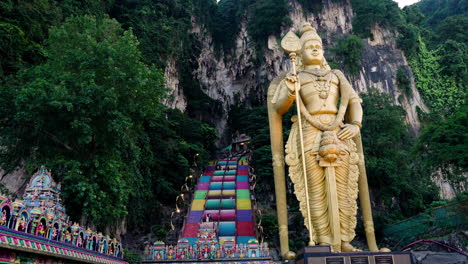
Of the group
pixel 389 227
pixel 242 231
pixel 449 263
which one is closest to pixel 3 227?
pixel 449 263

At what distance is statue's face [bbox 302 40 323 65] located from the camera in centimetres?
581

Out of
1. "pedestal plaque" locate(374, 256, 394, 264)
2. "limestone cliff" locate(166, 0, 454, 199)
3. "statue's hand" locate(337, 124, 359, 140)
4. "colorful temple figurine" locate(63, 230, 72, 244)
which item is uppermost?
"limestone cliff" locate(166, 0, 454, 199)

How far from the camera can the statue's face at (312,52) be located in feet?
19.1

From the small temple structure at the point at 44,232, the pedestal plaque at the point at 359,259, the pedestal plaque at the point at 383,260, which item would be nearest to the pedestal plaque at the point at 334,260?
the pedestal plaque at the point at 359,259

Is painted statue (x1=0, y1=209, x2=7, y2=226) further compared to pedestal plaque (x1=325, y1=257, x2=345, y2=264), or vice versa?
pedestal plaque (x1=325, y1=257, x2=345, y2=264)

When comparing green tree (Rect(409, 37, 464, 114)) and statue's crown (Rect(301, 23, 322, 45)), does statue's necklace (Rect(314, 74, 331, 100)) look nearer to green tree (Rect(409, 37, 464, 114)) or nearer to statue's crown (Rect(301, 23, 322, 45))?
statue's crown (Rect(301, 23, 322, 45))

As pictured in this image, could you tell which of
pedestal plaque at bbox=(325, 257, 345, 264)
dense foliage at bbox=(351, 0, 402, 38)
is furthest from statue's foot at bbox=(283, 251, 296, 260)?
dense foliage at bbox=(351, 0, 402, 38)

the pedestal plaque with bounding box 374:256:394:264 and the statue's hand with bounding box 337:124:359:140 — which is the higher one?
the statue's hand with bounding box 337:124:359:140

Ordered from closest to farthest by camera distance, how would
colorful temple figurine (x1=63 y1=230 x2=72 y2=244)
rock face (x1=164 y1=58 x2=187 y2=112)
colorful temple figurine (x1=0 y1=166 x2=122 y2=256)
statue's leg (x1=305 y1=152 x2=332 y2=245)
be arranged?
1. colorful temple figurine (x1=0 y1=166 x2=122 y2=256)
2. colorful temple figurine (x1=63 y1=230 x2=72 y2=244)
3. statue's leg (x1=305 y1=152 x2=332 y2=245)
4. rock face (x1=164 y1=58 x2=187 y2=112)

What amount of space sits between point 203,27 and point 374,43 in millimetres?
11994

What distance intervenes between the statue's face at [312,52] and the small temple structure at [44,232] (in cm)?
432

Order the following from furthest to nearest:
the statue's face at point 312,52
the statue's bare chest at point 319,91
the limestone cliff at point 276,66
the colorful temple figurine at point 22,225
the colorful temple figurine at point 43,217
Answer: the limestone cliff at point 276,66 < the statue's face at point 312,52 < the statue's bare chest at point 319,91 < the colorful temple figurine at point 22,225 < the colorful temple figurine at point 43,217

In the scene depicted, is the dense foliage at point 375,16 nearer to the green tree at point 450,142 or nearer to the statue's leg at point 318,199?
the green tree at point 450,142

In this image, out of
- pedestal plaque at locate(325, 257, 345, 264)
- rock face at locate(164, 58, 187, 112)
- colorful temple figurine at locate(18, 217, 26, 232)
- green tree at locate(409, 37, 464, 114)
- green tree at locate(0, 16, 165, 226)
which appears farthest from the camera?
green tree at locate(409, 37, 464, 114)
